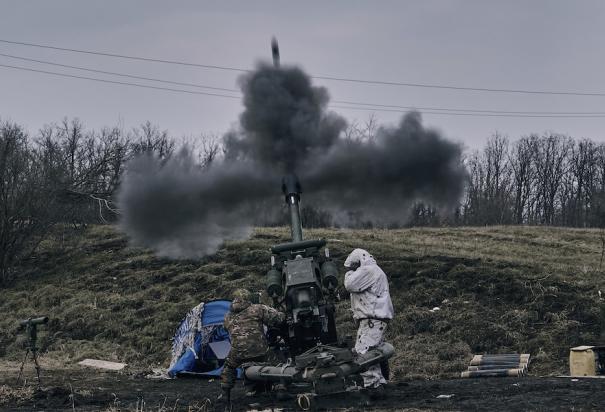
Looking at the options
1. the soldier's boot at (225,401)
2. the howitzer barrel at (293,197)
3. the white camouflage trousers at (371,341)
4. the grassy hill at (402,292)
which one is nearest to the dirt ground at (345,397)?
the soldier's boot at (225,401)

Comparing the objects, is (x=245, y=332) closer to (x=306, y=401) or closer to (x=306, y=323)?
(x=306, y=323)

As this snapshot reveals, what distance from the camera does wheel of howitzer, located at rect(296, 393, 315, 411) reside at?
11297 mm

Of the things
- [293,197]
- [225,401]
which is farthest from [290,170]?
[225,401]

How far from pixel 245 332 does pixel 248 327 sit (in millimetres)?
91

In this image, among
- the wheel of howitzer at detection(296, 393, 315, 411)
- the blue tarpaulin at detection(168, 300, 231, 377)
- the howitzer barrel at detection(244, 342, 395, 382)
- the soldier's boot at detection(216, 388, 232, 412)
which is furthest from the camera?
the blue tarpaulin at detection(168, 300, 231, 377)

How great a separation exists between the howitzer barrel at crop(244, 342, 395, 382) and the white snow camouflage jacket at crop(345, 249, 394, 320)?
0.60 m

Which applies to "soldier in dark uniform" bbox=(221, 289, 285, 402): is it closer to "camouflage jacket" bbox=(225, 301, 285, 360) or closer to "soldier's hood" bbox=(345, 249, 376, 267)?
"camouflage jacket" bbox=(225, 301, 285, 360)

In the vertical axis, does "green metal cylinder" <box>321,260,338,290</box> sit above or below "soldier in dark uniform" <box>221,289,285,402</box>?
above

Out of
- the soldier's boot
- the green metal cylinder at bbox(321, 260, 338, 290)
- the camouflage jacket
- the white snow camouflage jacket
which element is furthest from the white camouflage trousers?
the soldier's boot

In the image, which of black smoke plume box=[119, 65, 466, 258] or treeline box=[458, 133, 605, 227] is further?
treeline box=[458, 133, 605, 227]

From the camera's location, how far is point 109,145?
2160 inches

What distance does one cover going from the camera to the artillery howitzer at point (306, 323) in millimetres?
11898

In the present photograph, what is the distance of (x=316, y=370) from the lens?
11.6m

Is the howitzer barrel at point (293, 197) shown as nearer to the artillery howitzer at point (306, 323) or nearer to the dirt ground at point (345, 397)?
the artillery howitzer at point (306, 323)
